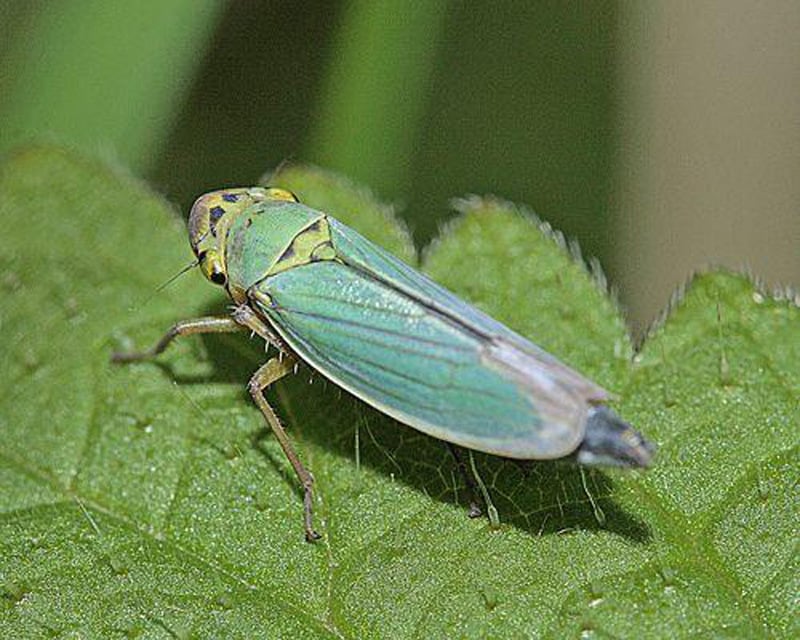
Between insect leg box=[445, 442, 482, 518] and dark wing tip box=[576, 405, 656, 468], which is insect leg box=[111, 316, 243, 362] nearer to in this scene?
insect leg box=[445, 442, 482, 518]

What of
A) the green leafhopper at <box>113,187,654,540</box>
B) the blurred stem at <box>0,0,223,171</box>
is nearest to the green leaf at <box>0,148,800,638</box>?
the green leafhopper at <box>113,187,654,540</box>

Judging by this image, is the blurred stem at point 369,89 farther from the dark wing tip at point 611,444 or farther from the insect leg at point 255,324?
the dark wing tip at point 611,444

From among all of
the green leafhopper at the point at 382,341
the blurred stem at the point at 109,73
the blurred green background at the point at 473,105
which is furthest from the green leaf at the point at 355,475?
the blurred green background at the point at 473,105

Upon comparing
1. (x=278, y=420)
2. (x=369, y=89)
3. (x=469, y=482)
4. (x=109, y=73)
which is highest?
(x=369, y=89)

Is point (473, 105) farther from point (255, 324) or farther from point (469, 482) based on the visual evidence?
point (469, 482)

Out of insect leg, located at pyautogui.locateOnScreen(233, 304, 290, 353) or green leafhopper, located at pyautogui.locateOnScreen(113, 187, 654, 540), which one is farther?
insect leg, located at pyautogui.locateOnScreen(233, 304, 290, 353)

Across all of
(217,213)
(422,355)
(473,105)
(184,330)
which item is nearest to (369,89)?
(473,105)
